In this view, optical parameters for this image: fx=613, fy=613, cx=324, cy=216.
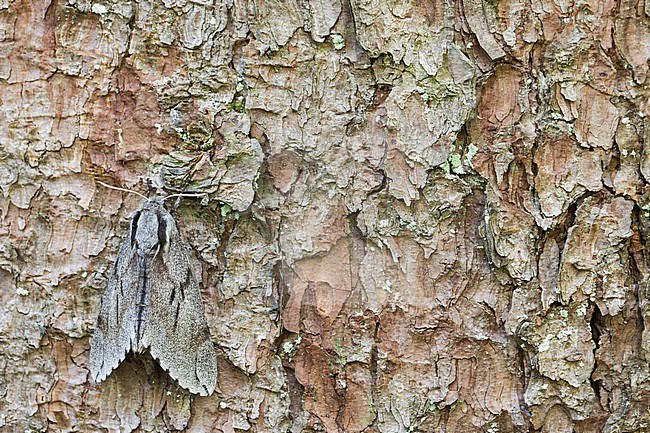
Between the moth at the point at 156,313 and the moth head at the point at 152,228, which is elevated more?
the moth head at the point at 152,228

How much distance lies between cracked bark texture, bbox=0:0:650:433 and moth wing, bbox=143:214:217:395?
0.04m

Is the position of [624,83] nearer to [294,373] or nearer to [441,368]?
[441,368]

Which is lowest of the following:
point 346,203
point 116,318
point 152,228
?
point 116,318

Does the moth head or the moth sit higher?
the moth head

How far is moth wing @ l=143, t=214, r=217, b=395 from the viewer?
1.33 metres

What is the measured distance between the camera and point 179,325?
136 centimetres

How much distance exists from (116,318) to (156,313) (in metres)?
0.09

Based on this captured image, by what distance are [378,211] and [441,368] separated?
38cm

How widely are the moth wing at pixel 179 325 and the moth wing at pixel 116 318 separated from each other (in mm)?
41

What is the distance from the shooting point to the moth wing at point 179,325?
133cm

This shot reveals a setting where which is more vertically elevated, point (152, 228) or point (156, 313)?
point (152, 228)

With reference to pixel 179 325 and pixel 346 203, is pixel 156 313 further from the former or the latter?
pixel 346 203

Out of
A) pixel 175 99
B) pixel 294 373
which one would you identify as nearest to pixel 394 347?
pixel 294 373

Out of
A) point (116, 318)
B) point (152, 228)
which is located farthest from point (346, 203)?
point (116, 318)
